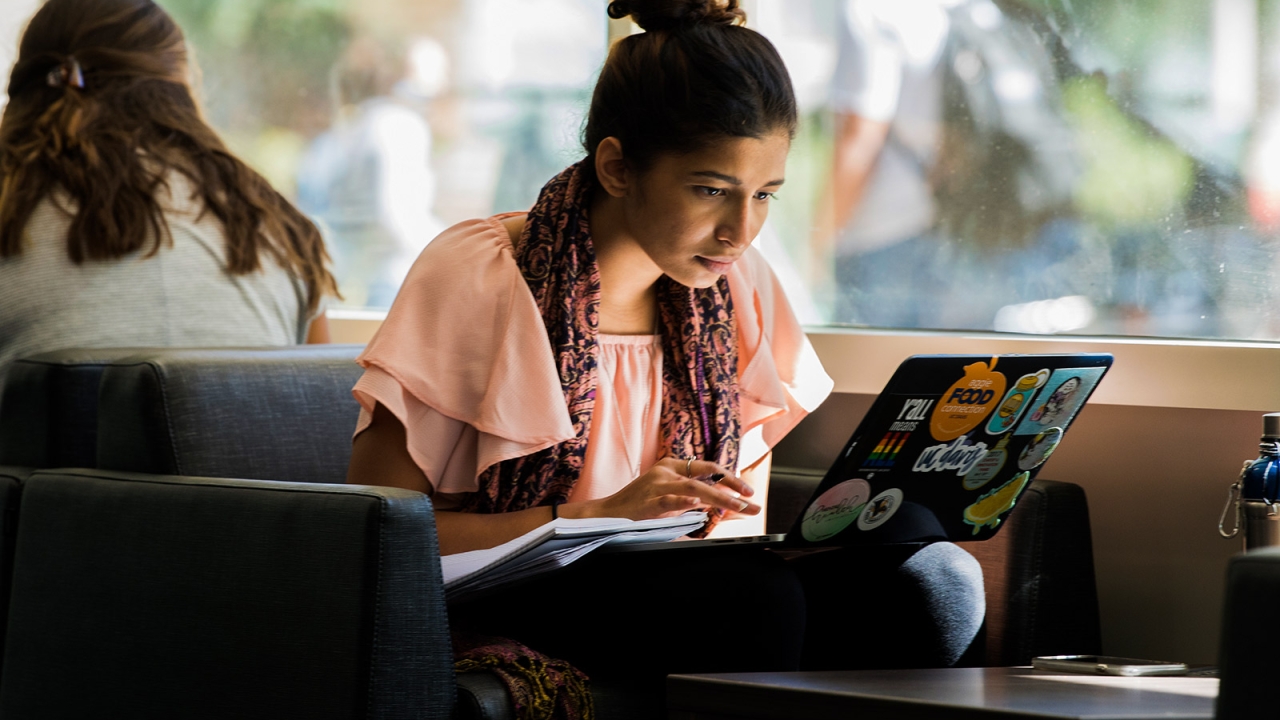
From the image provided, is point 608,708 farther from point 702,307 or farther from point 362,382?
point 702,307

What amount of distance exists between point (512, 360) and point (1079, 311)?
82cm

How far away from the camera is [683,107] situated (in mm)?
1530

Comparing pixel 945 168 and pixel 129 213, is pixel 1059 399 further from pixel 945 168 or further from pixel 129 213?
pixel 129 213

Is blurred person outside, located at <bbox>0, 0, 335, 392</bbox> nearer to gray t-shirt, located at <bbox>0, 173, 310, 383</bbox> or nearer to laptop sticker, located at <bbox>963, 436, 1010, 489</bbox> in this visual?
gray t-shirt, located at <bbox>0, 173, 310, 383</bbox>

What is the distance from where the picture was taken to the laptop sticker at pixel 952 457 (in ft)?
4.40

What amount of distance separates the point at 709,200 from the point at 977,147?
0.58m

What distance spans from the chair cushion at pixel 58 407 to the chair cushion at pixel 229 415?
3.6 inches

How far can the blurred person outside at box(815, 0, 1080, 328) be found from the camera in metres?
1.90

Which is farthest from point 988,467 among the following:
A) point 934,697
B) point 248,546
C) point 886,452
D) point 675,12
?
point 248,546

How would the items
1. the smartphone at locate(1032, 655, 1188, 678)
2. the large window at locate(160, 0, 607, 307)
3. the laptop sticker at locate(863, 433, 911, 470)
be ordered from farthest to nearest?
the large window at locate(160, 0, 607, 307) → the laptop sticker at locate(863, 433, 911, 470) → the smartphone at locate(1032, 655, 1188, 678)

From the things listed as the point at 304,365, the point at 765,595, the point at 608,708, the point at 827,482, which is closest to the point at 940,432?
the point at 827,482

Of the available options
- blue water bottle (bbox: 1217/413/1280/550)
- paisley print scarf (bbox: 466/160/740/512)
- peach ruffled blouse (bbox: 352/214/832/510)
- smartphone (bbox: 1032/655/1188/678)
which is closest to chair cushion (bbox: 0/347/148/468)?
peach ruffled blouse (bbox: 352/214/832/510)

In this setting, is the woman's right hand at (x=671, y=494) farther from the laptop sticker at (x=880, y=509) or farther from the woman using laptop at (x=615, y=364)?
the laptop sticker at (x=880, y=509)

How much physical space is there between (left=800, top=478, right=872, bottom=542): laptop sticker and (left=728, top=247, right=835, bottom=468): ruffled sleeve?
43 cm
